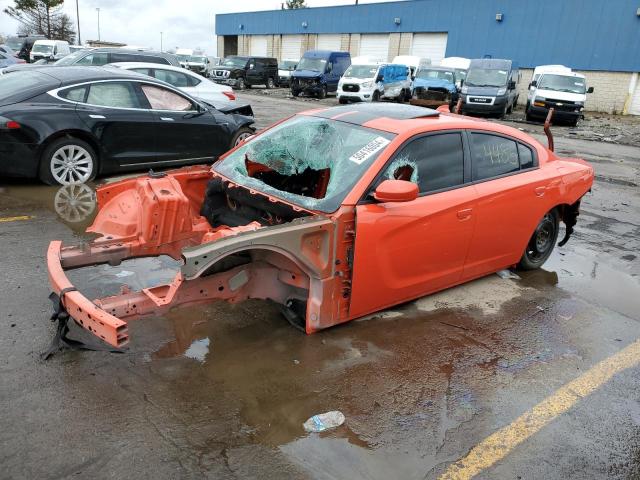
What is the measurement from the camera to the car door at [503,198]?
4516mm

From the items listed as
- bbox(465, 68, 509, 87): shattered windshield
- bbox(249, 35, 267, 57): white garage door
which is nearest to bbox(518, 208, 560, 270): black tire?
bbox(465, 68, 509, 87): shattered windshield

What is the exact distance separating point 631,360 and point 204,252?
322 cm

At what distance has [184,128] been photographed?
827 centimetres

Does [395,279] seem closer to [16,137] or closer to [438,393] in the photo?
[438,393]

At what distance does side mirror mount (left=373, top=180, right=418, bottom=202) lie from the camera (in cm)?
353

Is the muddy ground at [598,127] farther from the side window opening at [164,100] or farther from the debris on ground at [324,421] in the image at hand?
the debris on ground at [324,421]

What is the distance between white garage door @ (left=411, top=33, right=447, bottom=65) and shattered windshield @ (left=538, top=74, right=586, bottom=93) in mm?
16580

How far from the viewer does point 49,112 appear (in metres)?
6.88

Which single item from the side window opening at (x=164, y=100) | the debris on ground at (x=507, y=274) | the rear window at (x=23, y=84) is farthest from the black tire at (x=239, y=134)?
the debris on ground at (x=507, y=274)

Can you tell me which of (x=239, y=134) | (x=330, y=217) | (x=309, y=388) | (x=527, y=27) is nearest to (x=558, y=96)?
(x=527, y=27)

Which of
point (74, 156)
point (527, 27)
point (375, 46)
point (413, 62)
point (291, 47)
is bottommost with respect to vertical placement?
point (74, 156)

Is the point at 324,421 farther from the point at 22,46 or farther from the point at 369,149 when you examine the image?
the point at 22,46

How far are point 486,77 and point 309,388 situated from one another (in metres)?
22.4

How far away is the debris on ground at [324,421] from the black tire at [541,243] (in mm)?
3058
